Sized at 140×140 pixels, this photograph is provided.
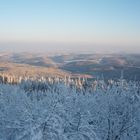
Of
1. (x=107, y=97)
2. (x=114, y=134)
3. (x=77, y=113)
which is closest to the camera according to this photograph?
(x=77, y=113)

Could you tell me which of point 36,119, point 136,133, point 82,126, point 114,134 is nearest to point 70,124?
point 82,126

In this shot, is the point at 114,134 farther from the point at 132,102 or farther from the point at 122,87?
the point at 122,87

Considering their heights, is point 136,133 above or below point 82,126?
below

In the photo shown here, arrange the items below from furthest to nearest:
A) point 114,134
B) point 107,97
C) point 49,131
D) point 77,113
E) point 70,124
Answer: point 107,97
point 114,134
point 77,113
point 70,124
point 49,131

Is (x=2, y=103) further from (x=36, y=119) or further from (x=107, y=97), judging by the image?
(x=36, y=119)

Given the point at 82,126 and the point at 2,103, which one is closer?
the point at 82,126

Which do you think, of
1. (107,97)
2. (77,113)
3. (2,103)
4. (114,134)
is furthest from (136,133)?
(2,103)
